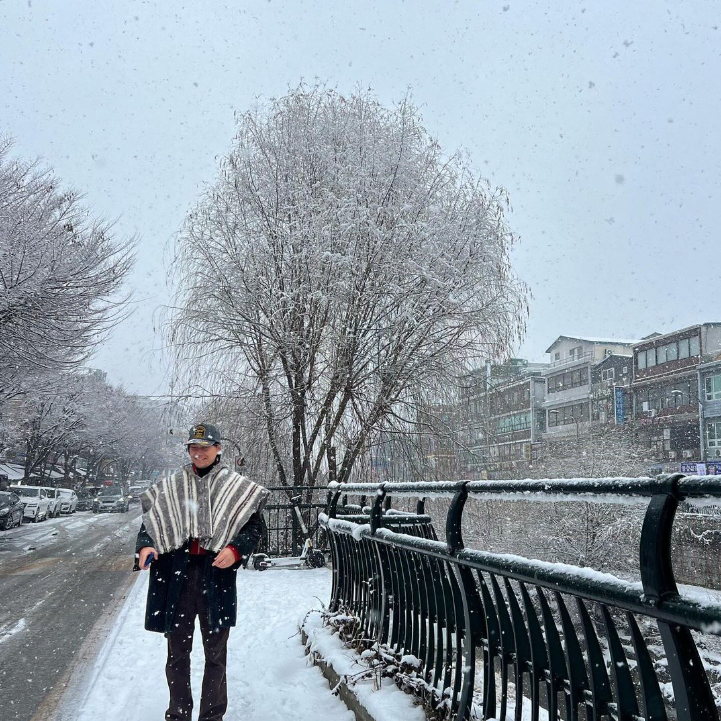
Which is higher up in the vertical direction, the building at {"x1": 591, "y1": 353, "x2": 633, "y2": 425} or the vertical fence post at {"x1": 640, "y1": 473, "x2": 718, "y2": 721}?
the building at {"x1": 591, "y1": 353, "x2": 633, "y2": 425}

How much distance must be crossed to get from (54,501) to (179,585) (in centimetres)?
3944

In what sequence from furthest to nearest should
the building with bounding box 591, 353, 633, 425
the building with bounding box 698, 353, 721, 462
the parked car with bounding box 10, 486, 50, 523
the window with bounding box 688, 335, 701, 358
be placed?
1. the building with bounding box 591, 353, 633, 425
2. the window with bounding box 688, 335, 701, 358
3. the building with bounding box 698, 353, 721, 462
4. the parked car with bounding box 10, 486, 50, 523

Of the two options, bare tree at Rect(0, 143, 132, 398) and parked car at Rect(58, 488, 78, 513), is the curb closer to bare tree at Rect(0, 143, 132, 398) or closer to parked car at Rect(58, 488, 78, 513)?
bare tree at Rect(0, 143, 132, 398)

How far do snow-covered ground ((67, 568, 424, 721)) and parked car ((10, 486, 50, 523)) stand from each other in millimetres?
28260

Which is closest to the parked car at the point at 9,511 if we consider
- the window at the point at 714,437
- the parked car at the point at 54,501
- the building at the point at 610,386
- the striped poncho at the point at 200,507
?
the parked car at the point at 54,501

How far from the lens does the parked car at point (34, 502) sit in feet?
109

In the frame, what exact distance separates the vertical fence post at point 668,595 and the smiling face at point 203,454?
9.12ft

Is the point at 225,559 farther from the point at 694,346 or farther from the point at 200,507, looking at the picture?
the point at 694,346

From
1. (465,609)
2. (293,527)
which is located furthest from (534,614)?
(293,527)

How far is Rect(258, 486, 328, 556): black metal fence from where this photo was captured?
1258 cm

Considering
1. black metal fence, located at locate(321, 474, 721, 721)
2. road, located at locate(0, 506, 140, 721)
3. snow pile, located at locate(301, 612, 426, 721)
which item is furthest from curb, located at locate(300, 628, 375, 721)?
road, located at locate(0, 506, 140, 721)

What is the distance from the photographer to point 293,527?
13.0m

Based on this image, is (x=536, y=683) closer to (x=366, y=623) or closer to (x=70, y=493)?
(x=366, y=623)

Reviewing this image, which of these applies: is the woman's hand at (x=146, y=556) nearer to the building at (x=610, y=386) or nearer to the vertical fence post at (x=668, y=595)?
the vertical fence post at (x=668, y=595)
